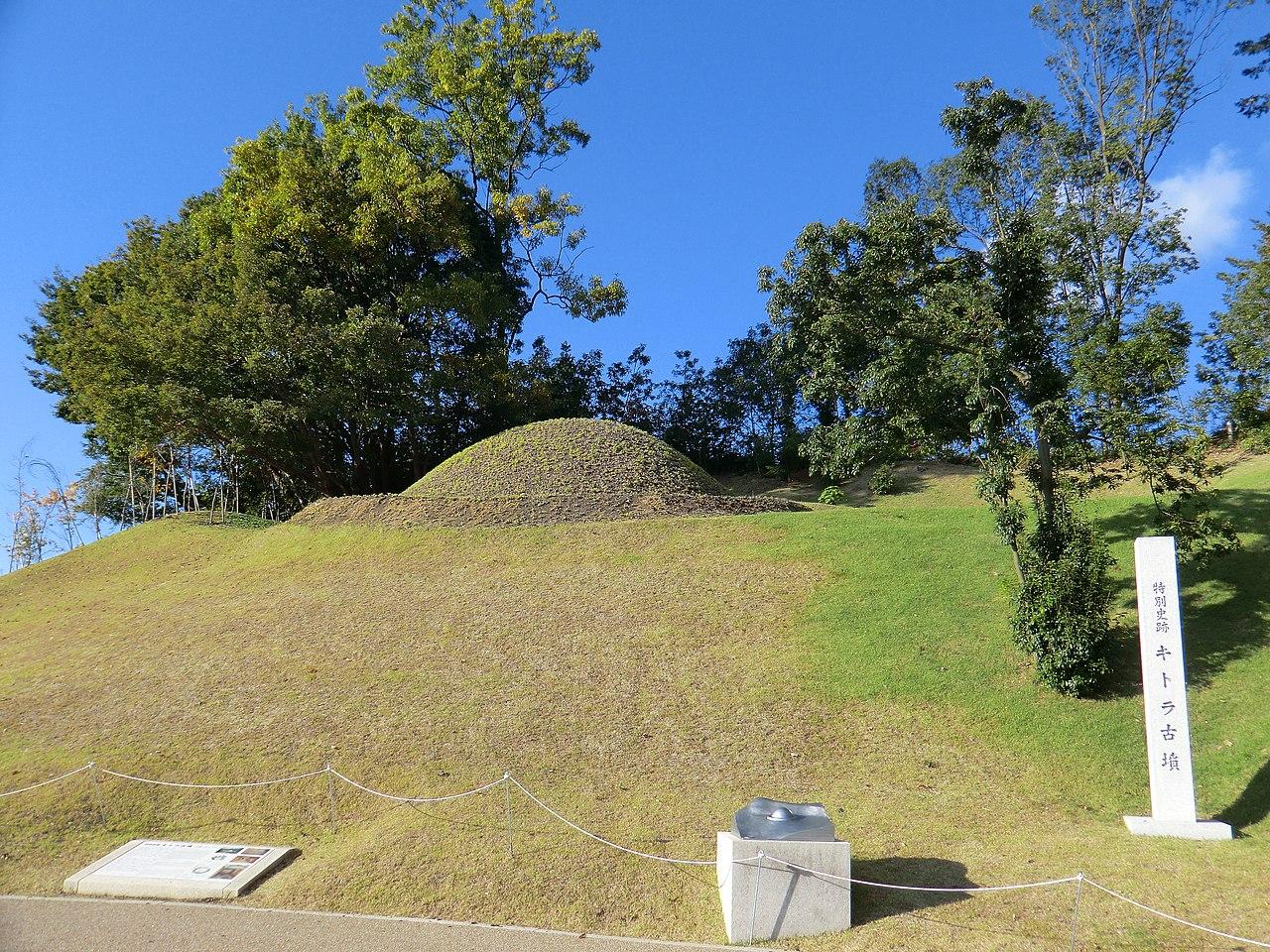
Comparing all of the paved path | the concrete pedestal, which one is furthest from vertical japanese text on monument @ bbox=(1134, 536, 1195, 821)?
the paved path

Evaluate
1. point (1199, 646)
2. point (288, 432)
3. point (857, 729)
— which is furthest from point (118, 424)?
point (1199, 646)

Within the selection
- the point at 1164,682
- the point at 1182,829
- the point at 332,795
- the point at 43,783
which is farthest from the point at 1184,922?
the point at 43,783

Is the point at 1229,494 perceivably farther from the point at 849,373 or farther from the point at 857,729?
the point at 857,729

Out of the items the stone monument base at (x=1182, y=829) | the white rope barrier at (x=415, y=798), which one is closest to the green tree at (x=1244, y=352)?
the stone monument base at (x=1182, y=829)

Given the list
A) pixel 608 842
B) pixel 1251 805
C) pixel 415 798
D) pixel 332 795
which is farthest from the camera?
pixel 332 795

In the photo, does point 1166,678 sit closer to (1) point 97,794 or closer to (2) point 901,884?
(2) point 901,884

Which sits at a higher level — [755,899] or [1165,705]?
[1165,705]

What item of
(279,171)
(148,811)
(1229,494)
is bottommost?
(148,811)

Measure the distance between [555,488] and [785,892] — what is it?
42.8ft

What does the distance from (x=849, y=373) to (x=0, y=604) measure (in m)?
19.7

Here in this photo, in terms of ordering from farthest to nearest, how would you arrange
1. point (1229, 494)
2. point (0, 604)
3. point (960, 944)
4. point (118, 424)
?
1. point (118, 424)
2. point (0, 604)
3. point (1229, 494)
4. point (960, 944)

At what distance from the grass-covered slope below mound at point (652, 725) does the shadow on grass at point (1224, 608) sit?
0.05 meters

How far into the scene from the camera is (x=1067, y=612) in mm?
9703

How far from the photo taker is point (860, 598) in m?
12.3
